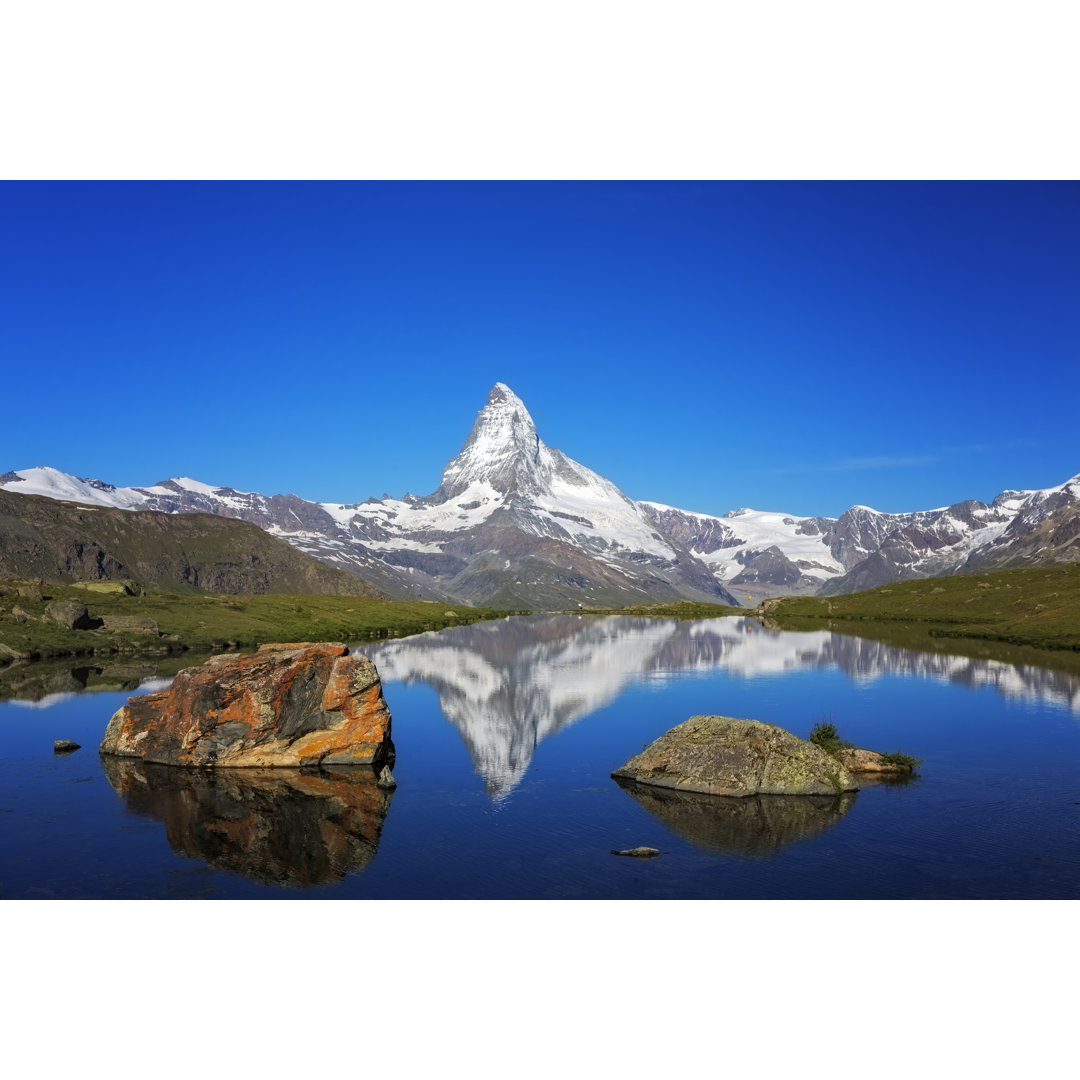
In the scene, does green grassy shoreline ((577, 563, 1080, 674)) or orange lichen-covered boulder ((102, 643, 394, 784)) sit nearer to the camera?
orange lichen-covered boulder ((102, 643, 394, 784))

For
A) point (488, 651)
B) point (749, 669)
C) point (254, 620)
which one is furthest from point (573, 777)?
point (254, 620)

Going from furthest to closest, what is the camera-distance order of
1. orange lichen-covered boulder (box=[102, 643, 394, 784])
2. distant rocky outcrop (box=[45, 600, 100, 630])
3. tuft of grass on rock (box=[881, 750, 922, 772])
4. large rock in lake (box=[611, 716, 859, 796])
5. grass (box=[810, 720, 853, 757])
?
distant rocky outcrop (box=[45, 600, 100, 630]) < grass (box=[810, 720, 853, 757]) < orange lichen-covered boulder (box=[102, 643, 394, 784]) < tuft of grass on rock (box=[881, 750, 922, 772]) < large rock in lake (box=[611, 716, 859, 796])

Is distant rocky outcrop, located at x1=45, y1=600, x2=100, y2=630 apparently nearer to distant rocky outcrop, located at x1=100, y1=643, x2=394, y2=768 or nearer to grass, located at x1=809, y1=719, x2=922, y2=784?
distant rocky outcrop, located at x1=100, y1=643, x2=394, y2=768

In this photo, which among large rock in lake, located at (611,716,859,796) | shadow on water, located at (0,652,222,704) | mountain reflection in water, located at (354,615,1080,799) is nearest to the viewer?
large rock in lake, located at (611,716,859,796)

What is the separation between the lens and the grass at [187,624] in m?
95.8

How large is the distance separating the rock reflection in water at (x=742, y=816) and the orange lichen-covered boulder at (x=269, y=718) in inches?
556

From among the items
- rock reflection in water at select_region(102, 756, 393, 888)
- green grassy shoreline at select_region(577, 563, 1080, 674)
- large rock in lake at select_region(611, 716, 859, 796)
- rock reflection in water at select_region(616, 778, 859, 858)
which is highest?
green grassy shoreline at select_region(577, 563, 1080, 674)

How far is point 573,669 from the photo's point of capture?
9712cm

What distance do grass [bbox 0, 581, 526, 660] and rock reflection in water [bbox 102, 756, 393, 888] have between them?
183 ft

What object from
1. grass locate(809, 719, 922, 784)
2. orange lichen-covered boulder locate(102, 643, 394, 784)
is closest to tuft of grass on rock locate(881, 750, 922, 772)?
grass locate(809, 719, 922, 784)

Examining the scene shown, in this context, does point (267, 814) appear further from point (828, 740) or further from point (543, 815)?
point (828, 740)

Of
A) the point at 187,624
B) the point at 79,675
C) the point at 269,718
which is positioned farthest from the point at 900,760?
the point at 187,624

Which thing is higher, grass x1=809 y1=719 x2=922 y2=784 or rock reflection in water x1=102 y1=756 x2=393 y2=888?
grass x1=809 y1=719 x2=922 y2=784

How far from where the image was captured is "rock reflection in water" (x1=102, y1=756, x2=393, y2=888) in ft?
99.2
